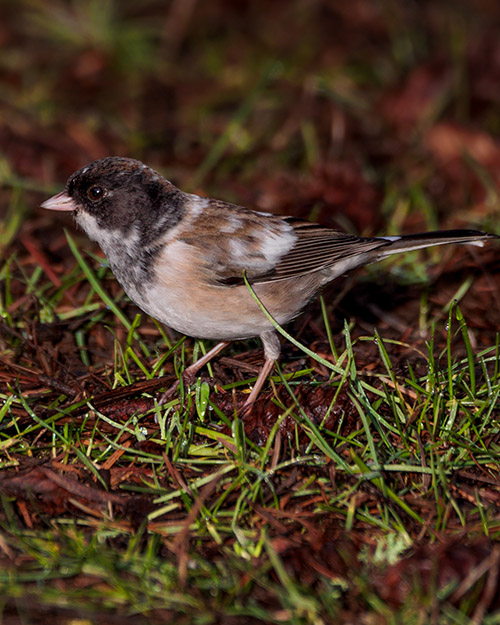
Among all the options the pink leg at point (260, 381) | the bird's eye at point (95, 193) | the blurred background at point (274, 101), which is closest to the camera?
the pink leg at point (260, 381)

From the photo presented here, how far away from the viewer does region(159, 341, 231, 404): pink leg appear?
3.29m

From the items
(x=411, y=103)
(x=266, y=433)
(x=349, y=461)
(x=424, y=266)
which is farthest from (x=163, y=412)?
(x=411, y=103)

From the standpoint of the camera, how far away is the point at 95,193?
3.54 m

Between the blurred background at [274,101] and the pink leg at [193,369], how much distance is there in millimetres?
1392

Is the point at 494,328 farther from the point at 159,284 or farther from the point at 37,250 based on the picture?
the point at 37,250

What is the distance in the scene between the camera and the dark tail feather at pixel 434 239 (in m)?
3.59

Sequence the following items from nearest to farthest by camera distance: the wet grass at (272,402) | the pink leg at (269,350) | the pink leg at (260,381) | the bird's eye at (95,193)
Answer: the wet grass at (272,402)
the pink leg at (260,381)
the pink leg at (269,350)
the bird's eye at (95,193)

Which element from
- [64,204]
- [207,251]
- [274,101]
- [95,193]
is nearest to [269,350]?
[207,251]

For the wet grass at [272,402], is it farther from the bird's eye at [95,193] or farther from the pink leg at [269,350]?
the bird's eye at [95,193]

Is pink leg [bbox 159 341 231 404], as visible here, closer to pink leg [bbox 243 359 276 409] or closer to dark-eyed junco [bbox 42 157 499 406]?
dark-eyed junco [bbox 42 157 499 406]

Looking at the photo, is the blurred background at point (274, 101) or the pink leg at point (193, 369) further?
the blurred background at point (274, 101)

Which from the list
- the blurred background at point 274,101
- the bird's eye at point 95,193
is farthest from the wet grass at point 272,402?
the bird's eye at point 95,193

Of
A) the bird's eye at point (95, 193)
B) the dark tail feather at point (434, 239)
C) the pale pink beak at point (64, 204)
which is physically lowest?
the dark tail feather at point (434, 239)

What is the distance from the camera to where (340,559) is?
8.38 ft
